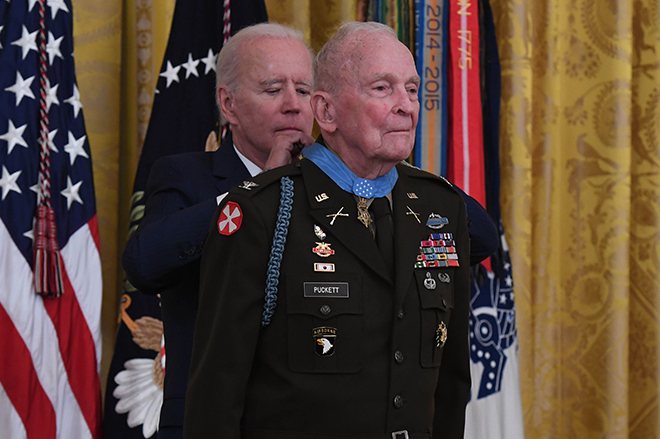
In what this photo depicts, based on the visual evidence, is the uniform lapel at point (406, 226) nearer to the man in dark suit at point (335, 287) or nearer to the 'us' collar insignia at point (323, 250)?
the man in dark suit at point (335, 287)

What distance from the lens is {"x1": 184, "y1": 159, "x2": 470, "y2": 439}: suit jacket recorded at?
1.16 m

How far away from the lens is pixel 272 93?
1628 mm

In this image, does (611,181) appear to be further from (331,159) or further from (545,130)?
(331,159)

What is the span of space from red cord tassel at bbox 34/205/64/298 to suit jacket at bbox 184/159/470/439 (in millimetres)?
1148

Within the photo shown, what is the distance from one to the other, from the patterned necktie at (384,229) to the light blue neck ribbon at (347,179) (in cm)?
2

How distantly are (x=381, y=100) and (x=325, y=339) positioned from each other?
386 millimetres

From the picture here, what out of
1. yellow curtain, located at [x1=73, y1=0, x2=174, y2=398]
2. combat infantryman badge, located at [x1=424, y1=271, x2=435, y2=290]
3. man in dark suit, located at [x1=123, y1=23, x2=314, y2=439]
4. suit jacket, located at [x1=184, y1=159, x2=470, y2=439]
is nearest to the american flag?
yellow curtain, located at [x1=73, y1=0, x2=174, y2=398]

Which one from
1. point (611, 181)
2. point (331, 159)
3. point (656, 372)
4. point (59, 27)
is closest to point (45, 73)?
point (59, 27)

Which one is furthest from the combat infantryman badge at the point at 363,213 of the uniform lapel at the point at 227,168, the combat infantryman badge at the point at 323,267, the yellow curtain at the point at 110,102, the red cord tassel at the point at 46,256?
the yellow curtain at the point at 110,102

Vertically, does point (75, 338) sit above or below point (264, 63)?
below

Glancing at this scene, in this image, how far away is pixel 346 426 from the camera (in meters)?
1.16

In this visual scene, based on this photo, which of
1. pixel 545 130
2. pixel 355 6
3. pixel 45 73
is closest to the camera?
pixel 45 73

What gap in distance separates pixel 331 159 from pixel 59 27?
4.66 ft

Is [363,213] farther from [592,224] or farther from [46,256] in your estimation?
[592,224]
